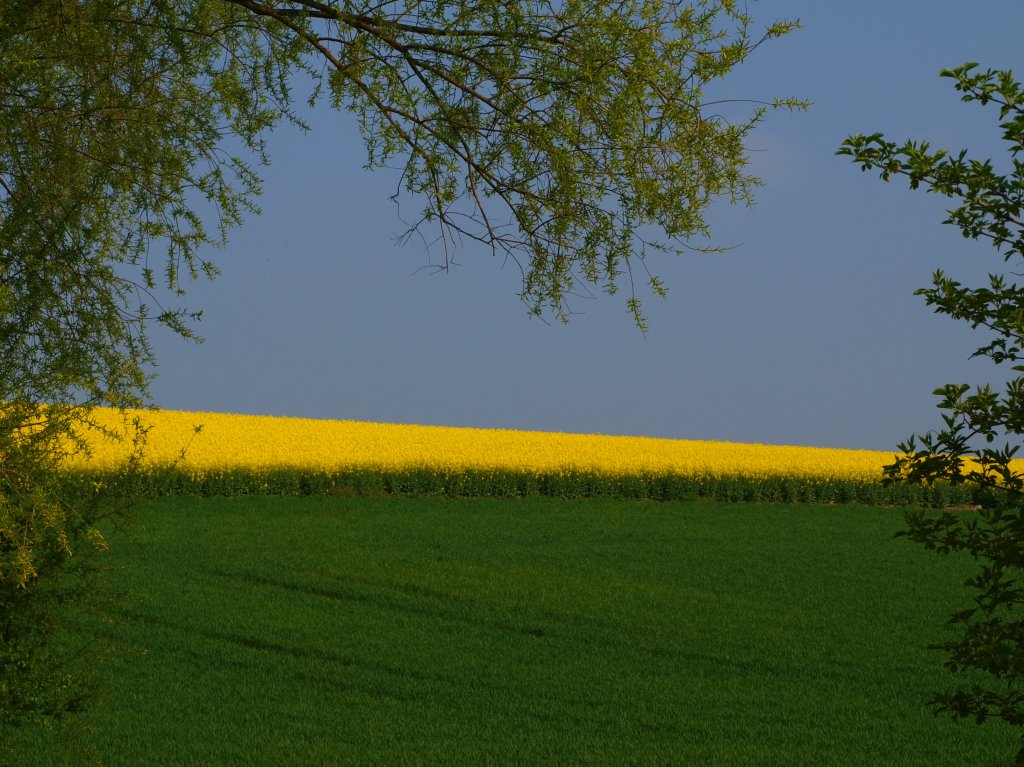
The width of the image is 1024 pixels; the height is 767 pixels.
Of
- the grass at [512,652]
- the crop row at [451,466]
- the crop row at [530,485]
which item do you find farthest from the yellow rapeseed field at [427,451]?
the grass at [512,652]

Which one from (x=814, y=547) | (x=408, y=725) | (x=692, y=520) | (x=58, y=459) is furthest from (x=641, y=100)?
(x=692, y=520)

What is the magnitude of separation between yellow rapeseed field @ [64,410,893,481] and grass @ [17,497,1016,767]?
5.86m

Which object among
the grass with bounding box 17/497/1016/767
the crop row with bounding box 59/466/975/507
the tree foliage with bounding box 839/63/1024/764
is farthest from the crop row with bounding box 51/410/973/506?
the tree foliage with bounding box 839/63/1024/764

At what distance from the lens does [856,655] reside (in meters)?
11.8

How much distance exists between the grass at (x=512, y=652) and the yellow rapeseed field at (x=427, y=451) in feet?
19.2

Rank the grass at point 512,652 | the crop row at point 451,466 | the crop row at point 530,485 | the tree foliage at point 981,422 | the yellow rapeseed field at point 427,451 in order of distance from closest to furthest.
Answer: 1. the tree foliage at point 981,422
2. the grass at point 512,652
3. the crop row at point 530,485
4. the crop row at point 451,466
5. the yellow rapeseed field at point 427,451

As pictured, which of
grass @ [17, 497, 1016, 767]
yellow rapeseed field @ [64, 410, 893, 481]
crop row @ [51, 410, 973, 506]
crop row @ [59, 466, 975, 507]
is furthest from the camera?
yellow rapeseed field @ [64, 410, 893, 481]

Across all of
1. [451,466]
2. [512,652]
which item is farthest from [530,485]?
[512,652]

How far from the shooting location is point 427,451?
2891 cm

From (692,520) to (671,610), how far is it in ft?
33.6

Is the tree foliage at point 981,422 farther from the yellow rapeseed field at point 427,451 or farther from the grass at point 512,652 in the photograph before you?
the yellow rapeseed field at point 427,451

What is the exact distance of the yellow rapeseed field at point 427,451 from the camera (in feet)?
86.8

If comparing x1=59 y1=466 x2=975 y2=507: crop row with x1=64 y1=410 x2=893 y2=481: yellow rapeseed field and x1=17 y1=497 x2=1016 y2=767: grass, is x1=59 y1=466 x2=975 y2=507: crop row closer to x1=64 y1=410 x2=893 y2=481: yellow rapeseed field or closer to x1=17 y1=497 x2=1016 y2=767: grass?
x1=64 y1=410 x2=893 y2=481: yellow rapeseed field

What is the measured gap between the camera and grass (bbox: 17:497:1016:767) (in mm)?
8688
